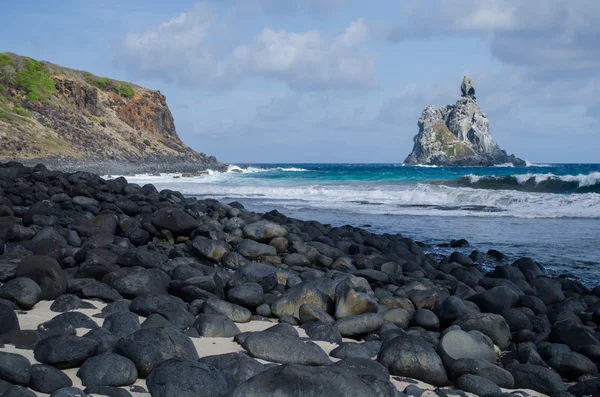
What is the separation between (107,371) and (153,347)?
28 cm

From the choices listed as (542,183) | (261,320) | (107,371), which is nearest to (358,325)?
(261,320)

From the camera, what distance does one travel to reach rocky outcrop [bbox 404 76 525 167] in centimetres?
9856

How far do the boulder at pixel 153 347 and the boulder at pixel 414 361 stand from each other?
4.00 ft

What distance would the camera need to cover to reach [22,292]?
406 centimetres

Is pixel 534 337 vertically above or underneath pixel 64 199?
underneath

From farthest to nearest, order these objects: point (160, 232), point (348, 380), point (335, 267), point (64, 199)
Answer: point (64, 199), point (160, 232), point (335, 267), point (348, 380)

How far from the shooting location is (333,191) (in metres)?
26.7

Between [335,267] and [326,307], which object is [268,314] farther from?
[335,267]

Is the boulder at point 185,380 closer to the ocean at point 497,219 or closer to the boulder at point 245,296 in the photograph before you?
the boulder at point 245,296

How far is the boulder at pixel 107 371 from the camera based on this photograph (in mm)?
2830

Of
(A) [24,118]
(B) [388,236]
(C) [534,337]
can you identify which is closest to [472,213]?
(B) [388,236]

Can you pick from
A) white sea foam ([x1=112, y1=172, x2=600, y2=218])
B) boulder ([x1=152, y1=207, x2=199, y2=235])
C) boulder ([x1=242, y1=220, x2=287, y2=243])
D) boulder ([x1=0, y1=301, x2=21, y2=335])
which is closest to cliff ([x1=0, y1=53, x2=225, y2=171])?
white sea foam ([x1=112, y1=172, x2=600, y2=218])

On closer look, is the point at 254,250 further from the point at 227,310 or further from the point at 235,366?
the point at 235,366

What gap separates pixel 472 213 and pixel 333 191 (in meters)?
11.5
